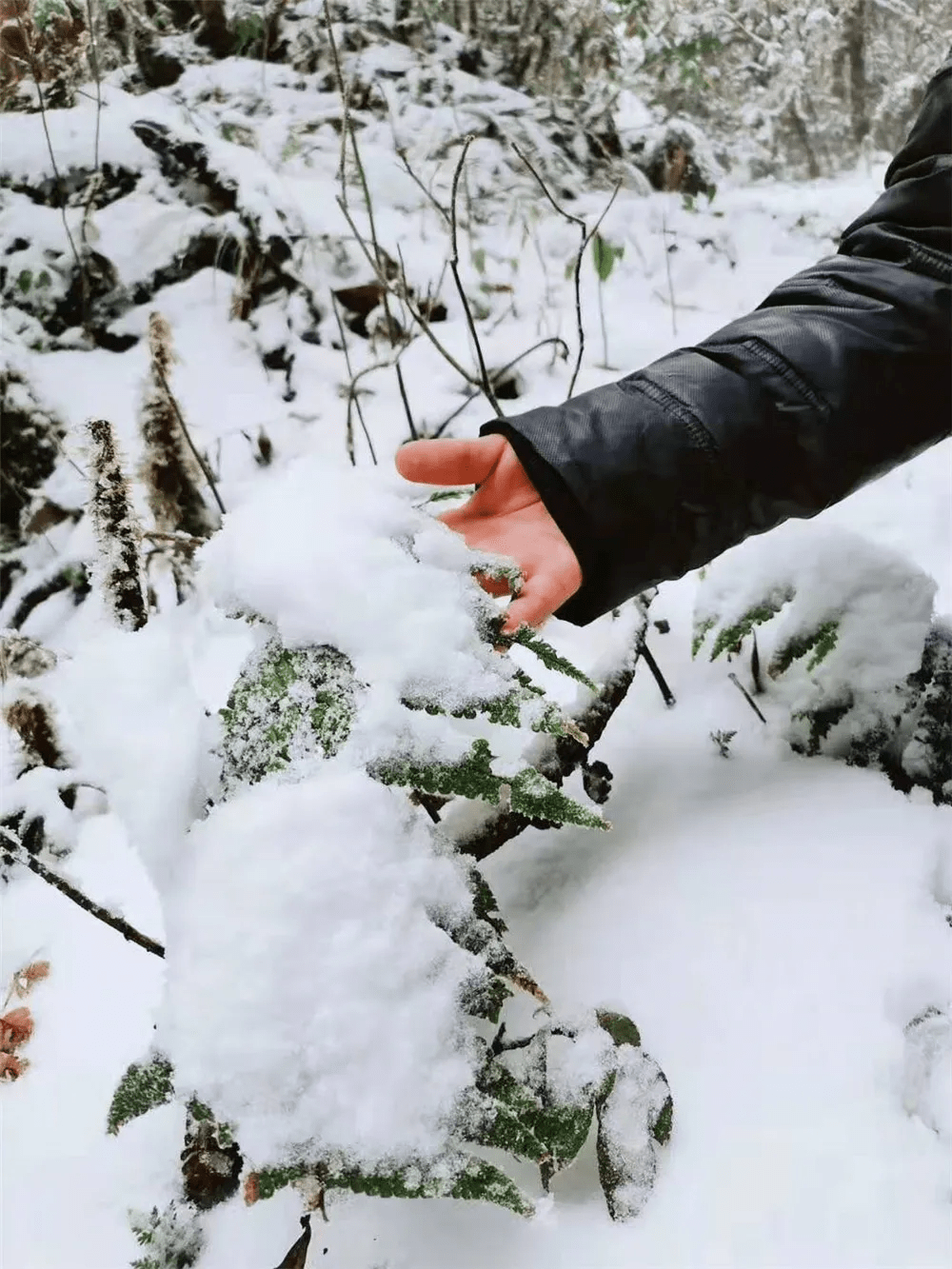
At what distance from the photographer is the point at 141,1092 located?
564 mm

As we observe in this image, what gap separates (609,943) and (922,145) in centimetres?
100

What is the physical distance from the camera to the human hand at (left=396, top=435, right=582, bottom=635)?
873mm

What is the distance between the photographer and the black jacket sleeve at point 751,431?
3.01ft

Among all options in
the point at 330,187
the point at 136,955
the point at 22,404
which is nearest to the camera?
the point at 136,955

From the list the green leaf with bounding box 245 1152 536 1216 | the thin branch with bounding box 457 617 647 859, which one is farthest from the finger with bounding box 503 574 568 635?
the green leaf with bounding box 245 1152 536 1216

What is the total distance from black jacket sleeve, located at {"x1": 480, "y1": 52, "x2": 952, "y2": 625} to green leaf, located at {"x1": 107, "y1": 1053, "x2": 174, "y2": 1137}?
586 millimetres

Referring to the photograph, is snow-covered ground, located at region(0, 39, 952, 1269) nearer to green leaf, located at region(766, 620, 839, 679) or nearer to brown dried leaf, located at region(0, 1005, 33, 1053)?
brown dried leaf, located at region(0, 1005, 33, 1053)

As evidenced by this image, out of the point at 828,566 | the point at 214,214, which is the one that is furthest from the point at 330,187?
the point at 828,566

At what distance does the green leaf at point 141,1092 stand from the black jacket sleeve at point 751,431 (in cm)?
59

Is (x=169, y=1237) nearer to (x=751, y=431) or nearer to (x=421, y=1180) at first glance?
(x=421, y=1180)

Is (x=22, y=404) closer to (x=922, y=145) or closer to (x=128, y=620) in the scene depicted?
(x=128, y=620)

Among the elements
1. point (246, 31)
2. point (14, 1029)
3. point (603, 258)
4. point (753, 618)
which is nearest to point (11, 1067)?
point (14, 1029)

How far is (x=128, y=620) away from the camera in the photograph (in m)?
0.72

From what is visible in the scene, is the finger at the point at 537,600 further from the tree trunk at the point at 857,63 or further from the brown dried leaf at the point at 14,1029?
the tree trunk at the point at 857,63
